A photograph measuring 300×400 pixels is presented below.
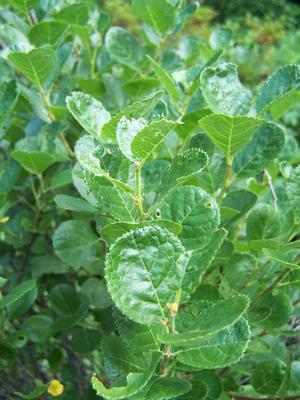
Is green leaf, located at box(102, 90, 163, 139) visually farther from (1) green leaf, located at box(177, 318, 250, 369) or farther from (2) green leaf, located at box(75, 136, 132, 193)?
(1) green leaf, located at box(177, 318, 250, 369)

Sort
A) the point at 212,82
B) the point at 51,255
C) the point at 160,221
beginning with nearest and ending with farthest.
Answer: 1. the point at 160,221
2. the point at 212,82
3. the point at 51,255

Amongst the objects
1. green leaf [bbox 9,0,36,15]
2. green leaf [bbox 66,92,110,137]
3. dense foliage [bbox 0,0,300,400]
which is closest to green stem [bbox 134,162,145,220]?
dense foliage [bbox 0,0,300,400]

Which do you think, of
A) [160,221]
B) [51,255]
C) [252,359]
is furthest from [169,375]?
[51,255]

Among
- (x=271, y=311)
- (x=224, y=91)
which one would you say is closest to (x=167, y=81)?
(x=224, y=91)

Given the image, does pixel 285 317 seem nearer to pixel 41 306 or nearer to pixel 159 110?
pixel 159 110

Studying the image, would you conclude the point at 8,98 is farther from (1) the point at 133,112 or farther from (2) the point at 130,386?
(2) the point at 130,386

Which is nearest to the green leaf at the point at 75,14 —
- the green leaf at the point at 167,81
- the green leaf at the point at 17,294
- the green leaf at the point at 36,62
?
the green leaf at the point at 36,62
